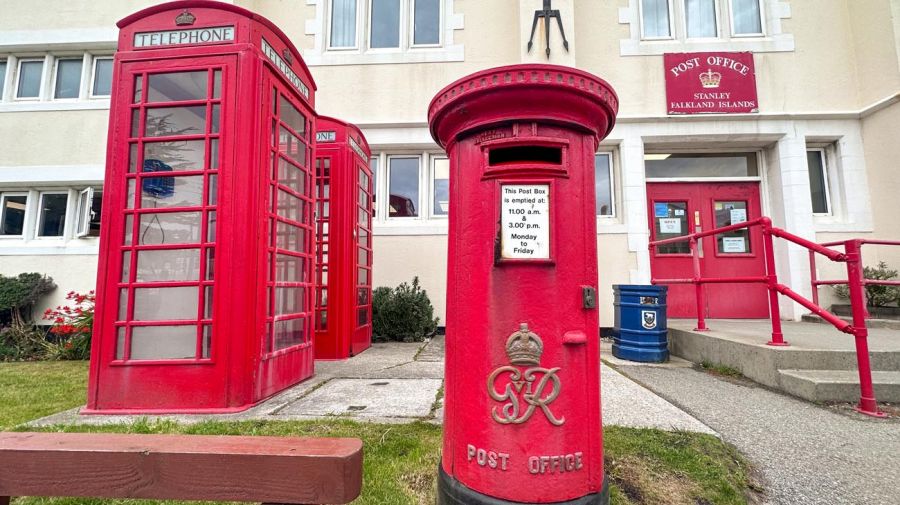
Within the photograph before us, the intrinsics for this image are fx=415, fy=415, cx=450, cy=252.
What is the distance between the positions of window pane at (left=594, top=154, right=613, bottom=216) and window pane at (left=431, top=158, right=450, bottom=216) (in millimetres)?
2710

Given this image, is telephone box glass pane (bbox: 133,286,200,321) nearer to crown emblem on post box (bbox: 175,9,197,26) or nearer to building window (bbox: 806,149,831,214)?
crown emblem on post box (bbox: 175,9,197,26)

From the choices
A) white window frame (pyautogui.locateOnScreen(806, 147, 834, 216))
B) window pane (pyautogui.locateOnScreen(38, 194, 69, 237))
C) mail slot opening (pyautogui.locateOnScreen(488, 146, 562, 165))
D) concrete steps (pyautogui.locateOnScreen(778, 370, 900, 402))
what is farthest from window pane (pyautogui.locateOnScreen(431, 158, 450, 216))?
window pane (pyautogui.locateOnScreen(38, 194, 69, 237))

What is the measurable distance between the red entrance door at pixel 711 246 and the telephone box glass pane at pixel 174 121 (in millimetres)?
6903

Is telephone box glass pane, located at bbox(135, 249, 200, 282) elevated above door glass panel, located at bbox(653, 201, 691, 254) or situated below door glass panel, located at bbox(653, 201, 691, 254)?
below

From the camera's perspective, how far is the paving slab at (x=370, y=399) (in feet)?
9.96

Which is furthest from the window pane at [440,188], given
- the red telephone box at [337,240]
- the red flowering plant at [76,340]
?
the red flowering plant at [76,340]

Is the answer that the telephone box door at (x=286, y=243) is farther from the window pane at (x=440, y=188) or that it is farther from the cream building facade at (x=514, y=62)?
the window pane at (x=440, y=188)

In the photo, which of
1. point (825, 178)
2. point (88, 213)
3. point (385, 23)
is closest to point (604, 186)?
point (825, 178)

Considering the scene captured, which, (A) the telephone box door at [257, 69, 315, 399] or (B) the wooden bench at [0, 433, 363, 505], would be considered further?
(A) the telephone box door at [257, 69, 315, 399]

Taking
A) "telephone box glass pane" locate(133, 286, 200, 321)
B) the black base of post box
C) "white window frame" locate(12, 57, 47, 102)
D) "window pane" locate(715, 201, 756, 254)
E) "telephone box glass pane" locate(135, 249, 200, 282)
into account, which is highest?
"white window frame" locate(12, 57, 47, 102)

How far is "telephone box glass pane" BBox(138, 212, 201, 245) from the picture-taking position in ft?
11.0

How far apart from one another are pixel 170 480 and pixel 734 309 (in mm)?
8287

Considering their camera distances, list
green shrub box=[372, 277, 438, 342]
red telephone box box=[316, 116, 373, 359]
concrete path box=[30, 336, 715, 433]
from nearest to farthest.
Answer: concrete path box=[30, 336, 715, 433], red telephone box box=[316, 116, 373, 359], green shrub box=[372, 277, 438, 342]

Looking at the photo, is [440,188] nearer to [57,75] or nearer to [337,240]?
[337,240]
